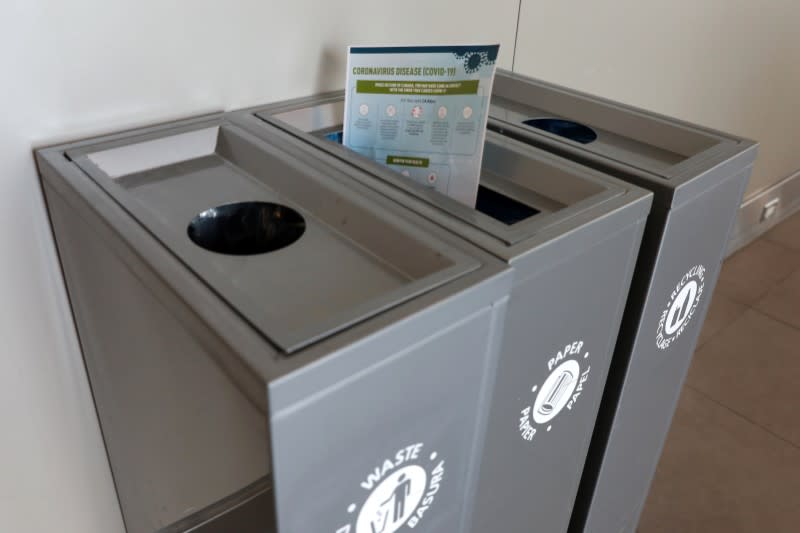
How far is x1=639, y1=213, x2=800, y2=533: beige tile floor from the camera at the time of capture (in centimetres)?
165

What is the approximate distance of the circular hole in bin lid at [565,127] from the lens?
109 cm

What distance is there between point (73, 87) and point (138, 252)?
0.34 metres

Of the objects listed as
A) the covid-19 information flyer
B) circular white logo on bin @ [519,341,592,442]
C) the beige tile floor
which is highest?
the covid-19 information flyer

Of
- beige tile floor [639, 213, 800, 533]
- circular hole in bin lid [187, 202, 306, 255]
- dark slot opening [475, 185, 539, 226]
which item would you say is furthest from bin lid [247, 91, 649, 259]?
beige tile floor [639, 213, 800, 533]

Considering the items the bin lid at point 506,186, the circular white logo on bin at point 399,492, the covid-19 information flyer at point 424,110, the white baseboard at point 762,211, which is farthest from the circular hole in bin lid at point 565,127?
the white baseboard at point 762,211

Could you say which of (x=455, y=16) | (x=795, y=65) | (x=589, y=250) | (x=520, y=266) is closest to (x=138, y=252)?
(x=520, y=266)

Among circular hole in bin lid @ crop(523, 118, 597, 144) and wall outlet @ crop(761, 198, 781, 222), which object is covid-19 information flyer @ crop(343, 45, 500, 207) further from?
wall outlet @ crop(761, 198, 781, 222)

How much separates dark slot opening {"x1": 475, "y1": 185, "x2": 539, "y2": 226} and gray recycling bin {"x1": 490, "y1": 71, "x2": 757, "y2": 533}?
0.10m

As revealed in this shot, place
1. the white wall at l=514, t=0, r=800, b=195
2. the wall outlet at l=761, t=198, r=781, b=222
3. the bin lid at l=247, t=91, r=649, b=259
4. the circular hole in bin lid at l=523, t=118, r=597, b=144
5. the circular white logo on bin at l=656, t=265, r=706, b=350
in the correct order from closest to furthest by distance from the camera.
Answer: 1. the bin lid at l=247, t=91, r=649, b=259
2. the circular white logo on bin at l=656, t=265, r=706, b=350
3. the circular hole in bin lid at l=523, t=118, r=597, b=144
4. the white wall at l=514, t=0, r=800, b=195
5. the wall outlet at l=761, t=198, r=781, b=222

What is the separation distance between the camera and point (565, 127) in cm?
111

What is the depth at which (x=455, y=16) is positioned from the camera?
122 cm

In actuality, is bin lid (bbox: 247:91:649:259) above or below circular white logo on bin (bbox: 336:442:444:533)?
above

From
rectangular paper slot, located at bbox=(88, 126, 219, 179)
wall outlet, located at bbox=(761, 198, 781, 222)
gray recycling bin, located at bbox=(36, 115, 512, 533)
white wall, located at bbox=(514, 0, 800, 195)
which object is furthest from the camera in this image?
wall outlet, located at bbox=(761, 198, 781, 222)

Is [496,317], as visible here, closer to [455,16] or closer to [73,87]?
[73,87]
